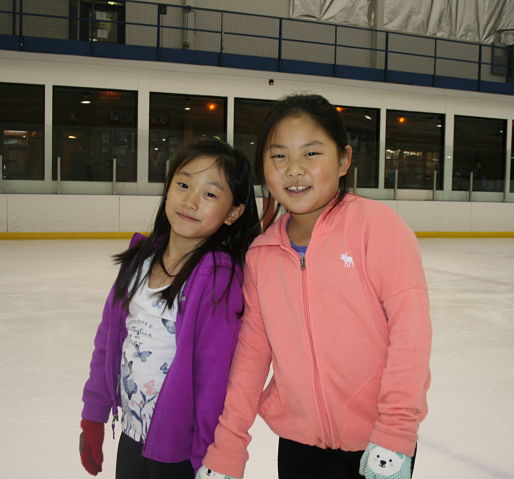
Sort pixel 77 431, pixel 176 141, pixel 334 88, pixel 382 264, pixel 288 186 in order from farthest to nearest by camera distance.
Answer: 1. pixel 334 88
2. pixel 176 141
3. pixel 77 431
4. pixel 288 186
5. pixel 382 264

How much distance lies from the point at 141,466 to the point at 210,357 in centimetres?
29

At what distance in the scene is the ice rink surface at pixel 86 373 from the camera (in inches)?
76.0

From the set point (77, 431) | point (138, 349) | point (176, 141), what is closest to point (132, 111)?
point (176, 141)

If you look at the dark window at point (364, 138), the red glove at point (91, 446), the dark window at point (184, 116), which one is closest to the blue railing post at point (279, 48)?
the dark window at point (184, 116)

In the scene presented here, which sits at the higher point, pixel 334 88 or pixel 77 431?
pixel 334 88

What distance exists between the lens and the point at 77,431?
2.14 meters

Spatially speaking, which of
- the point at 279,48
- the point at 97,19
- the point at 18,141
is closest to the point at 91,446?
the point at 18,141

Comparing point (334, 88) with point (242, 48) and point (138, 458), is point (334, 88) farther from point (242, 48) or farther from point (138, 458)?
point (138, 458)

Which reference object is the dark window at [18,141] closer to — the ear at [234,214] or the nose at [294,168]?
the ear at [234,214]

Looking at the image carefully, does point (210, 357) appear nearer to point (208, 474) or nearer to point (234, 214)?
point (208, 474)

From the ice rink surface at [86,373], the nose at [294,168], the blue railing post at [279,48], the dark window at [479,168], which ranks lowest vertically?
the ice rink surface at [86,373]

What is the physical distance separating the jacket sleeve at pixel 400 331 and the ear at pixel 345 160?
17 cm

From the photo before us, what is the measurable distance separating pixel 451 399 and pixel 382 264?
1.75 meters

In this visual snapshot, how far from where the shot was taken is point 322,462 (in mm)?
1130
